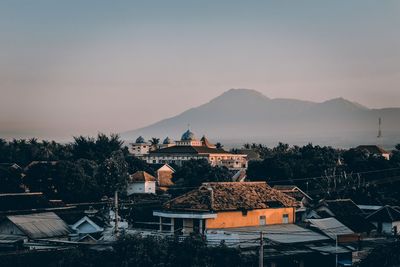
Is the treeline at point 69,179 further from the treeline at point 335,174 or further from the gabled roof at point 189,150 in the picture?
the gabled roof at point 189,150

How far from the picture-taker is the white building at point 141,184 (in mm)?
75000

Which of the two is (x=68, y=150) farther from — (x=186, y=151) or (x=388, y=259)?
(x=388, y=259)

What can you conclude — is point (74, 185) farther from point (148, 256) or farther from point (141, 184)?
point (148, 256)

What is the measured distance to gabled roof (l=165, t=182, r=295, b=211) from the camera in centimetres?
3966

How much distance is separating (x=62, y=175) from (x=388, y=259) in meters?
34.8

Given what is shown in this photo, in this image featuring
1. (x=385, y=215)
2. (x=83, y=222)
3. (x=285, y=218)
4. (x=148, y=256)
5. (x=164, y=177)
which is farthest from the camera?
(x=164, y=177)

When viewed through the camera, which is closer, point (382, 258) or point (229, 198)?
point (382, 258)

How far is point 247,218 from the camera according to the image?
134 feet

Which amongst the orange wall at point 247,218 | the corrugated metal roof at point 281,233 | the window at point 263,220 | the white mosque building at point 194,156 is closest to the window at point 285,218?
the orange wall at point 247,218

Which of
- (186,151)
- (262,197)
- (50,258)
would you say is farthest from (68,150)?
(50,258)

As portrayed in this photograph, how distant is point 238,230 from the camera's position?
38.9 m

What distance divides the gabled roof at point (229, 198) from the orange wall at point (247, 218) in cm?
29

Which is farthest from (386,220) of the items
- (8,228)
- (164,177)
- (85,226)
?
(164,177)

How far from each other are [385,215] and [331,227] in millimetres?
5573
